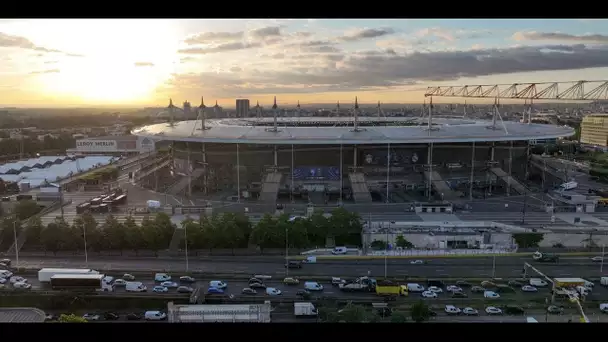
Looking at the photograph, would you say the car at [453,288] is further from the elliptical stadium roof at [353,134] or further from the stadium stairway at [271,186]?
the elliptical stadium roof at [353,134]

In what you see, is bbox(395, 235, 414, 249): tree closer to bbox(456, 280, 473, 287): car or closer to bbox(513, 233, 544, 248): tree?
bbox(456, 280, 473, 287): car

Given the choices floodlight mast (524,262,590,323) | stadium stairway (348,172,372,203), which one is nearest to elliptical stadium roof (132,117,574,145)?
stadium stairway (348,172,372,203)

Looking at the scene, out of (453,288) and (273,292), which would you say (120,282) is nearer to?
(273,292)

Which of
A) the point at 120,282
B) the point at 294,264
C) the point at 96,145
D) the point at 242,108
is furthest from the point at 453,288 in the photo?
the point at 96,145

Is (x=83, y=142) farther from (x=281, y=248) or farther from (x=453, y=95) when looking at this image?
(x=453, y=95)

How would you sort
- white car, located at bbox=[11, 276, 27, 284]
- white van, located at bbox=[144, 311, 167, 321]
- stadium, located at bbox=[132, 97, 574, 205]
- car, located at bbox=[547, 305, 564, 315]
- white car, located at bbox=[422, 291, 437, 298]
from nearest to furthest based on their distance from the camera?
white van, located at bbox=[144, 311, 167, 321], car, located at bbox=[547, 305, 564, 315], white car, located at bbox=[422, 291, 437, 298], white car, located at bbox=[11, 276, 27, 284], stadium, located at bbox=[132, 97, 574, 205]

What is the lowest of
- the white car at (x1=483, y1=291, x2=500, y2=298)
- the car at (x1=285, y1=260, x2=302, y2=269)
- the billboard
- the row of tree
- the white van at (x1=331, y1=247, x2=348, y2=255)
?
the white car at (x1=483, y1=291, x2=500, y2=298)
